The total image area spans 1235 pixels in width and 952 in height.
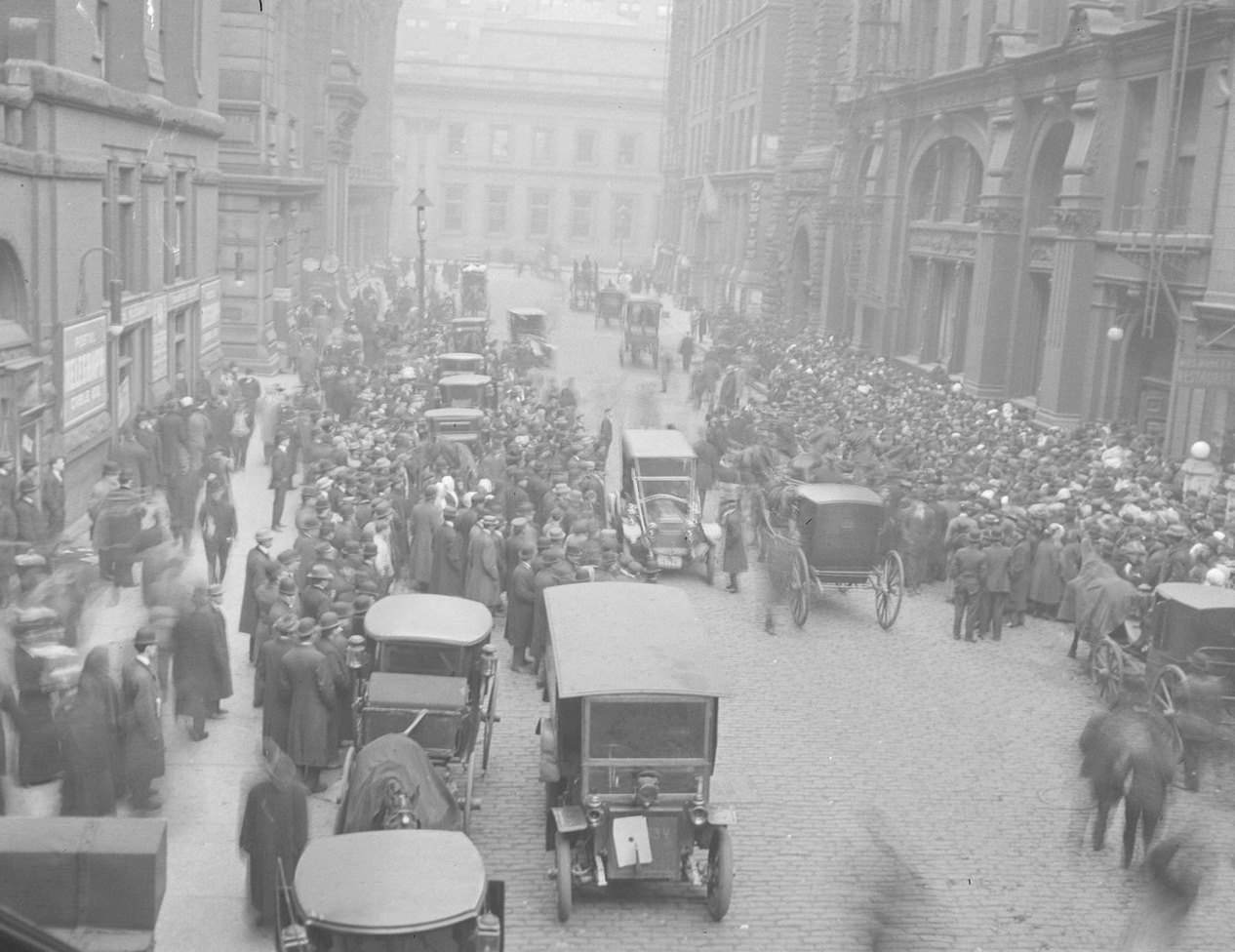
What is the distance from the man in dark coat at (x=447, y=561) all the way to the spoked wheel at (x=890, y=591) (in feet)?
17.8

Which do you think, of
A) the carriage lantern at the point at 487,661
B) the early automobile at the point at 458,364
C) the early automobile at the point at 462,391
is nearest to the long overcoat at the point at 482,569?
the carriage lantern at the point at 487,661

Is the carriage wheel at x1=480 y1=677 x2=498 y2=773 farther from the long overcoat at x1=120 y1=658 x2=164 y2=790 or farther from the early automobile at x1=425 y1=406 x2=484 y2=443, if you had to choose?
the early automobile at x1=425 y1=406 x2=484 y2=443

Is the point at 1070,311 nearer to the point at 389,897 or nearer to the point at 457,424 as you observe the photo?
the point at 457,424

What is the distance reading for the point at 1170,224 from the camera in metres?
25.7

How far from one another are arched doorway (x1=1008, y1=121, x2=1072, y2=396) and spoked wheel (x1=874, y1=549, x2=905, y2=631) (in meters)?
13.9

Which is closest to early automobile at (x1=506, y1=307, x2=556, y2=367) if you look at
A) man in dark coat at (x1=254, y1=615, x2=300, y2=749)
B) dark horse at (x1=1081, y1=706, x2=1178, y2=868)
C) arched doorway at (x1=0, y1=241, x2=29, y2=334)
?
arched doorway at (x1=0, y1=241, x2=29, y2=334)

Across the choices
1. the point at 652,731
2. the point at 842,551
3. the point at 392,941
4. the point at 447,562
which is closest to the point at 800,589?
the point at 842,551

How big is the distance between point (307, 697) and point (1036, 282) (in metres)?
24.1

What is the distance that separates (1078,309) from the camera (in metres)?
28.5

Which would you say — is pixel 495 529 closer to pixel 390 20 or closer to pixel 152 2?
pixel 152 2

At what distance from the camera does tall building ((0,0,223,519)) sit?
18719 millimetres

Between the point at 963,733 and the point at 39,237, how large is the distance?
45.1 feet

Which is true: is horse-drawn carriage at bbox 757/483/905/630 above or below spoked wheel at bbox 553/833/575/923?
above

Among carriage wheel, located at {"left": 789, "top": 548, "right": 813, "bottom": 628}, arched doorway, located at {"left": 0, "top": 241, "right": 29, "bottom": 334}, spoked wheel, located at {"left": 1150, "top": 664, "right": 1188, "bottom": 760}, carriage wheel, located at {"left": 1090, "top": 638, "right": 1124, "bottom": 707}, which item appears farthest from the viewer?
arched doorway, located at {"left": 0, "top": 241, "right": 29, "bottom": 334}
